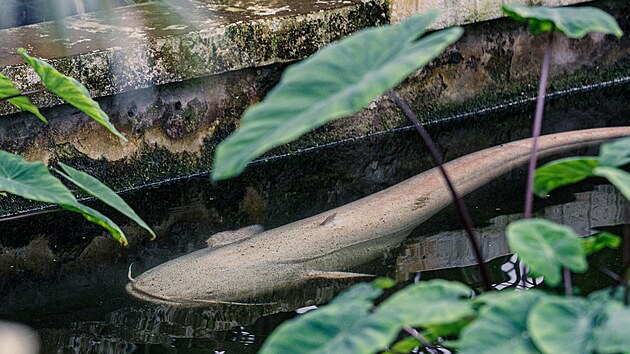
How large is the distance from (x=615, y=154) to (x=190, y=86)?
228cm

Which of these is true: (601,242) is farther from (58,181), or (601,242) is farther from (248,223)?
(248,223)

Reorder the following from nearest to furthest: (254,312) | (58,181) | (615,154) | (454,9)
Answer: (615,154) → (58,181) → (254,312) → (454,9)

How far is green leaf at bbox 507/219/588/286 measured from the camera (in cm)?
84

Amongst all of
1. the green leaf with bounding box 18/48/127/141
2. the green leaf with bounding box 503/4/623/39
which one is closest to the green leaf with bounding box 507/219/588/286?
the green leaf with bounding box 503/4/623/39

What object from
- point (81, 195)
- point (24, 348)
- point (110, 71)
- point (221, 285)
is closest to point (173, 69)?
point (110, 71)

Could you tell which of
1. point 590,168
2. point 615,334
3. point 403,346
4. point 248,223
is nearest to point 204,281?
point 248,223

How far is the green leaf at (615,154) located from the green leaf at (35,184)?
→ 2.12 feet

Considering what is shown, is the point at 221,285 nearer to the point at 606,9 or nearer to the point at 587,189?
the point at 587,189

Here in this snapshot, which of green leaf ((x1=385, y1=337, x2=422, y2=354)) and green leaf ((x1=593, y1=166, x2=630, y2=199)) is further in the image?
green leaf ((x1=385, y1=337, x2=422, y2=354))

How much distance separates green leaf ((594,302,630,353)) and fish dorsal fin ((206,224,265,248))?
5.89 ft

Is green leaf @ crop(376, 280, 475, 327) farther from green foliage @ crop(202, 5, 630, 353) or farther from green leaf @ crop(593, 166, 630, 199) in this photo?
green leaf @ crop(593, 166, 630, 199)

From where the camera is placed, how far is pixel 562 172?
3.39 feet

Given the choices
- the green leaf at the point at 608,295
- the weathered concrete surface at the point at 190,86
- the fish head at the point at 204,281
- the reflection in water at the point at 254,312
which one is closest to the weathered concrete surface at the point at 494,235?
the reflection in water at the point at 254,312

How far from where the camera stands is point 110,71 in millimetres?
2832
